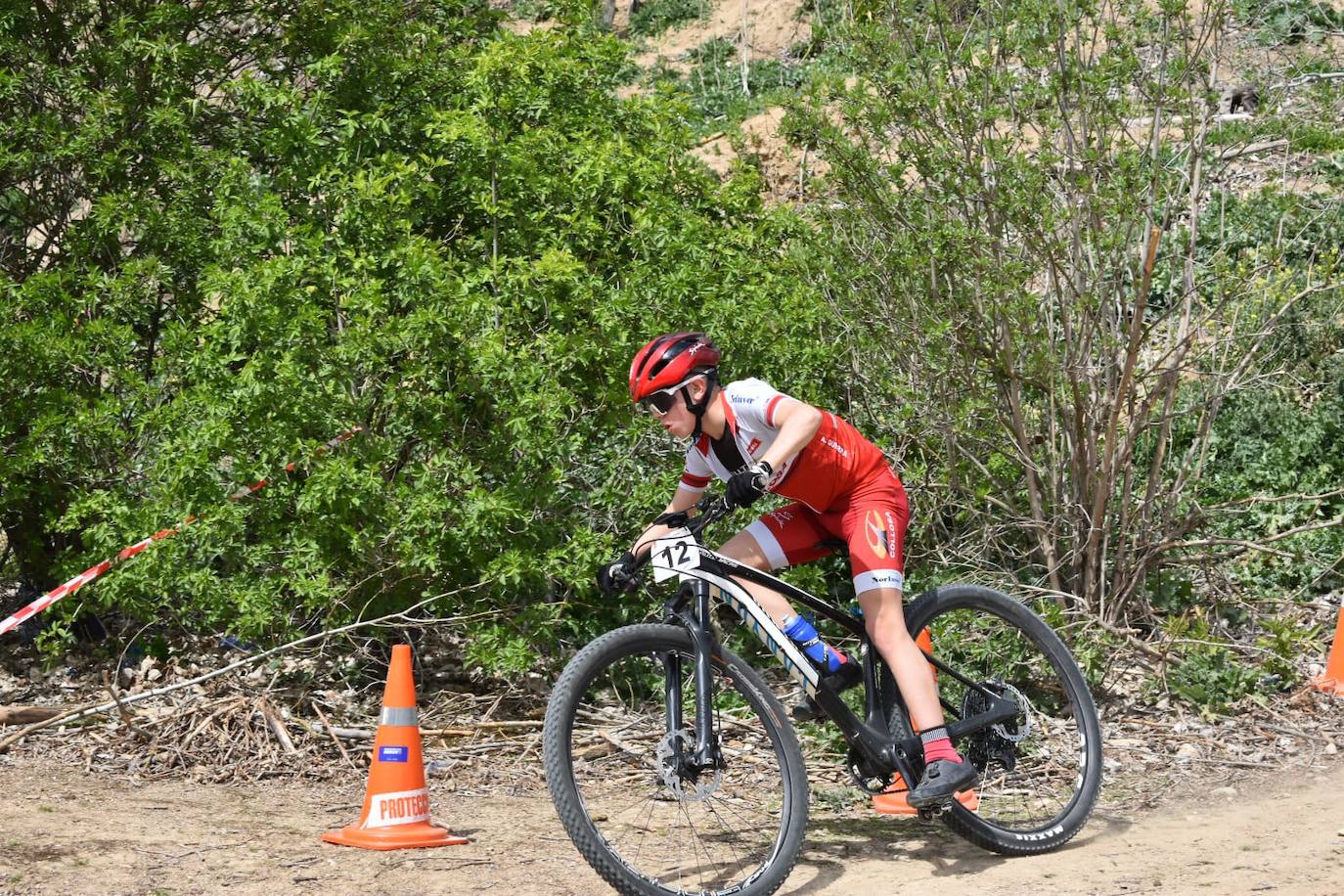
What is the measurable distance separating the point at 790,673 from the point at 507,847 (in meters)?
1.30

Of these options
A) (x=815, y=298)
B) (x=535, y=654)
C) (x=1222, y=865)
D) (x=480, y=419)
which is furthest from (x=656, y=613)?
(x=1222, y=865)

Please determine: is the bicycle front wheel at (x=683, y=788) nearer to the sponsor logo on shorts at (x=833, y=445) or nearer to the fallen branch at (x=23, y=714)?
the sponsor logo on shorts at (x=833, y=445)

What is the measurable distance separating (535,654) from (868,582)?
2.49 metres

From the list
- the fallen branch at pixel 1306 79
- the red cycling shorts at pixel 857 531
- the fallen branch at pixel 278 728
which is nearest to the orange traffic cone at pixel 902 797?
the red cycling shorts at pixel 857 531

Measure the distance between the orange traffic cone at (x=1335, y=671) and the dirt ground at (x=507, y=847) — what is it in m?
1.38

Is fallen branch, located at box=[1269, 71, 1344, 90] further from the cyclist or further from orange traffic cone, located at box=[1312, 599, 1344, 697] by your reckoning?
the cyclist

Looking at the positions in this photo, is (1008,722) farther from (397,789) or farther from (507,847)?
(397,789)

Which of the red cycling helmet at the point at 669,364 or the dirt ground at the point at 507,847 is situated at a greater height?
the red cycling helmet at the point at 669,364

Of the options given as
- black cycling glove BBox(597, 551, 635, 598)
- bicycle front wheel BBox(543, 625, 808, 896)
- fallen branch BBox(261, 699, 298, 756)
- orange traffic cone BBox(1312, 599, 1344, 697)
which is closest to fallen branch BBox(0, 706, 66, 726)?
fallen branch BBox(261, 699, 298, 756)

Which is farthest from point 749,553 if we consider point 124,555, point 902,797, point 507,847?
point 124,555

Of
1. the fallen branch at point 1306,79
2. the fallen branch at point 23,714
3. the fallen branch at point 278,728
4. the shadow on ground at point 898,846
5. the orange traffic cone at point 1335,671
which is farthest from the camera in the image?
the orange traffic cone at point 1335,671

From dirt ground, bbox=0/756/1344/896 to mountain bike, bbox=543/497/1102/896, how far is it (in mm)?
211

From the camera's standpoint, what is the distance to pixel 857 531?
4973mm

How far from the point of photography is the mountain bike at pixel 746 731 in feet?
14.5
